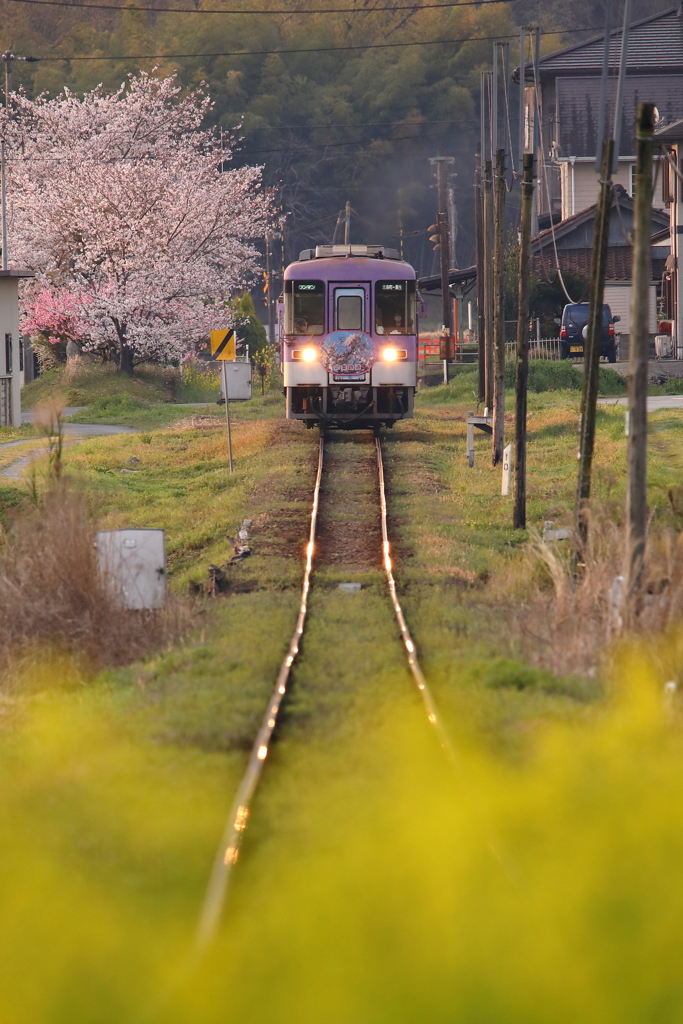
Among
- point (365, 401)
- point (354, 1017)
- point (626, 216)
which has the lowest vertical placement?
point (354, 1017)

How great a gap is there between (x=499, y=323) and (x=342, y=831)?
15.4 meters

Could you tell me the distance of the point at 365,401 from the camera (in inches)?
985

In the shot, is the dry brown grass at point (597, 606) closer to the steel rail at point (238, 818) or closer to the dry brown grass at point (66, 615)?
the steel rail at point (238, 818)

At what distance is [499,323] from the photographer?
69.7 ft

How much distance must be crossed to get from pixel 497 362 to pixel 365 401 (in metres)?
4.50

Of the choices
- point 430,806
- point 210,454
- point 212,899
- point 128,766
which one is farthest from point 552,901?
point 210,454

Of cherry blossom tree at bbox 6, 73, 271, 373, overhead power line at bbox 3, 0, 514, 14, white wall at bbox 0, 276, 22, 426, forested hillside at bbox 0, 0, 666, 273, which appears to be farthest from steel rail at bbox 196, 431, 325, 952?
overhead power line at bbox 3, 0, 514, 14

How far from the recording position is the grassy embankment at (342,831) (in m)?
5.55

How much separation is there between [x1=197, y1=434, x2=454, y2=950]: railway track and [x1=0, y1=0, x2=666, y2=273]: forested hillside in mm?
73471

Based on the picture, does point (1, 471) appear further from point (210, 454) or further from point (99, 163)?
point (99, 163)

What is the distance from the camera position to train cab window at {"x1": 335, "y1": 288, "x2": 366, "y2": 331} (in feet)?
78.2

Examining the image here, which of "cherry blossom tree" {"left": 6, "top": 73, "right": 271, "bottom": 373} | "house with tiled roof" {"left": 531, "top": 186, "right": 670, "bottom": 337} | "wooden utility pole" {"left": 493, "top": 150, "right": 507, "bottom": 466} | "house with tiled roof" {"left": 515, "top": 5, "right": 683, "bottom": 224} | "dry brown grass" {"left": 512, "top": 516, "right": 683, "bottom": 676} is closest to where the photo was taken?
"dry brown grass" {"left": 512, "top": 516, "right": 683, "bottom": 676}

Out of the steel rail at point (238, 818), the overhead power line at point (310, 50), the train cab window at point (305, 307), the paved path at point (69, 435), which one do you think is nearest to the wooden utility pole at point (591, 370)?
the steel rail at point (238, 818)

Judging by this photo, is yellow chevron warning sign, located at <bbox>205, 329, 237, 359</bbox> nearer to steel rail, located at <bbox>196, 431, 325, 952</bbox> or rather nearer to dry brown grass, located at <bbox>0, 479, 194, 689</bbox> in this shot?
dry brown grass, located at <bbox>0, 479, 194, 689</bbox>
